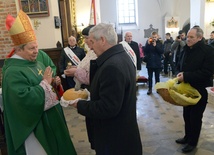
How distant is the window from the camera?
15616mm

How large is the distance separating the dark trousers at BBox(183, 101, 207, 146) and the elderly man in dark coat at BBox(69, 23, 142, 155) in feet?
4.22

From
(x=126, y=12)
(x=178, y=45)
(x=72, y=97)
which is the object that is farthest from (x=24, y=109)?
(x=126, y=12)

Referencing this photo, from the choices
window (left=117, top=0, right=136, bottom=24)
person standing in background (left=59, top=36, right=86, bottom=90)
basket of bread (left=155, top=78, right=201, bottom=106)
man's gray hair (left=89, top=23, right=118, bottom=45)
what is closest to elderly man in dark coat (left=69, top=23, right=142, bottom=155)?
man's gray hair (left=89, top=23, right=118, bottom=45)

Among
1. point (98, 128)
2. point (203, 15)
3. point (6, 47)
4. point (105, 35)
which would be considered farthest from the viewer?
point (203, 15)

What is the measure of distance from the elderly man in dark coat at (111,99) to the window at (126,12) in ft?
48.0

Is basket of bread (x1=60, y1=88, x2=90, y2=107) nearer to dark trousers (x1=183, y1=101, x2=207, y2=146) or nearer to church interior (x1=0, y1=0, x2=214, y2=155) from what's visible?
church interior (x1=0, y1=0, x2=214, y2=155)

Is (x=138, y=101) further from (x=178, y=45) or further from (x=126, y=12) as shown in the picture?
(x=126, y=12)

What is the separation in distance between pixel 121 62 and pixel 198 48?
143 centimetres

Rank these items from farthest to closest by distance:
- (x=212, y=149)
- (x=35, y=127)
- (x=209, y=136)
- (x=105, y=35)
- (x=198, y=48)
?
(x=209, y=136), (x=212, y=149), (x=198, y=48), (x=35, y=127), (x=105, y=35)

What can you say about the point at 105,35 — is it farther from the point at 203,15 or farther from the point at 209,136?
the point at 203,15

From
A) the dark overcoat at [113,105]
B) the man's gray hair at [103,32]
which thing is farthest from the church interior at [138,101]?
the man's gray hair at [103,32]

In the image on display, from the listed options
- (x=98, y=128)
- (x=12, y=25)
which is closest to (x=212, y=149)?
(x=98, y=128)

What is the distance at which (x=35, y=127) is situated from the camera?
6.37 feet

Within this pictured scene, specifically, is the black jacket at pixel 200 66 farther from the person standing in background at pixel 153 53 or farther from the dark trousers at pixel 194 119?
the person standing in background at pixel 153 53
